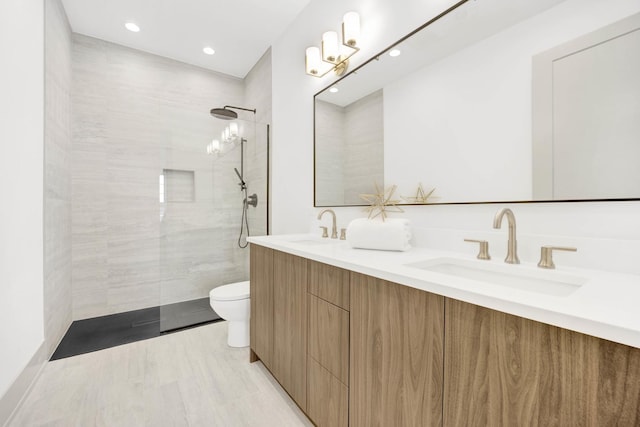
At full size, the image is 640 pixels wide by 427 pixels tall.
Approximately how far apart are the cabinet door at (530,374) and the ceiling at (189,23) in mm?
2524

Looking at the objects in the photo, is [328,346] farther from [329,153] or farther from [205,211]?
[205,211]

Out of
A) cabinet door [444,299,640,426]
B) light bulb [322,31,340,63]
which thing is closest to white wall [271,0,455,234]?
light bulb [322,31,340,63]

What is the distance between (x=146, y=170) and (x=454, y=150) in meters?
2.89

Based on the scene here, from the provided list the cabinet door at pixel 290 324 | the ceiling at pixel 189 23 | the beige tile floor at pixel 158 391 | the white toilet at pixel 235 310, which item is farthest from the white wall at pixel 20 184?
the cabinet door at pixel 290 324

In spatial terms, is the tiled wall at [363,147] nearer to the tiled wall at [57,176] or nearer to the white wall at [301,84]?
the white wall at [301,84]

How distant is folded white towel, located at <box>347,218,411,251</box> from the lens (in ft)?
3.98

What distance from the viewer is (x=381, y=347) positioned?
0.86 m

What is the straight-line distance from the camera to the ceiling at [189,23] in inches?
85.1

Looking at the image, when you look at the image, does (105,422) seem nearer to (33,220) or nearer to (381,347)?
(33,220)

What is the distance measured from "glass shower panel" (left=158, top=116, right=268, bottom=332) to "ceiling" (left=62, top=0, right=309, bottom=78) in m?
0.78

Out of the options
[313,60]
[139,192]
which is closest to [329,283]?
[313,60]

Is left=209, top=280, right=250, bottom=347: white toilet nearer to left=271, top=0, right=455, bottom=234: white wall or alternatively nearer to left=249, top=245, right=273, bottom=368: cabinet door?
left=249, top=245, right=273, bottom=368: cabinet door

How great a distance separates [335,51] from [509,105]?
121cm

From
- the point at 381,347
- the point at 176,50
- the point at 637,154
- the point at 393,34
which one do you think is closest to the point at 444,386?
the point at 381,347
